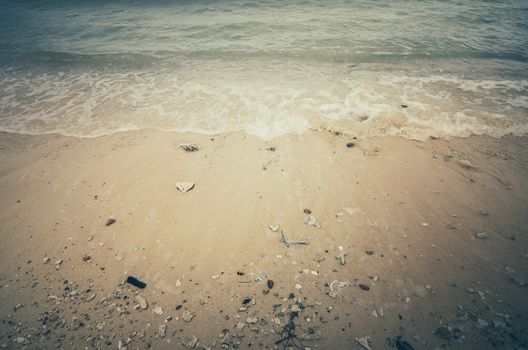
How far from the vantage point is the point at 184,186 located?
173 inches

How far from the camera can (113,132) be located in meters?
5.96

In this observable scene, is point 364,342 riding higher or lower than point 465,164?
lower

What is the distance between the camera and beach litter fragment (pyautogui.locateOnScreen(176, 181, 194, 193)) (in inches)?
171

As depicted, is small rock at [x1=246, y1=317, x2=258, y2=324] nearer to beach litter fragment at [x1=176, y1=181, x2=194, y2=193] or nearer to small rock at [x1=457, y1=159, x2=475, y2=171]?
beach litter fragment at [x1=176, y1=181, x2=194, y2=193]

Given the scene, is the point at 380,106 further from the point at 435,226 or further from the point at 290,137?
the point at 435,226

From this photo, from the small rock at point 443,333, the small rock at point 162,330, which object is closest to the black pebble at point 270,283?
the small rock at point 162,330

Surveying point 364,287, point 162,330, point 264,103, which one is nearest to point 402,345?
point 364,287

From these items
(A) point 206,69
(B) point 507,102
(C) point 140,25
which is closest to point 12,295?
(A) point 206,69

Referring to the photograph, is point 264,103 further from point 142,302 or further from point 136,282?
point 142,302

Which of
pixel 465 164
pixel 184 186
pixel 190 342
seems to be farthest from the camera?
pixel 465 164

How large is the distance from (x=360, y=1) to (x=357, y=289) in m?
17.1

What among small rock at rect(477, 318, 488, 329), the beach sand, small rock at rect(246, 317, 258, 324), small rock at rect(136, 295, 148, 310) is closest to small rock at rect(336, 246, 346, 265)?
the beach sand

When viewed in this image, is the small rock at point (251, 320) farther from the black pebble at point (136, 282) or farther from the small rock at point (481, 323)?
the small rock at point (481, 323)

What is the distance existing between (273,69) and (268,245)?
7.02m
